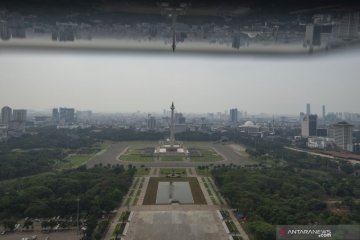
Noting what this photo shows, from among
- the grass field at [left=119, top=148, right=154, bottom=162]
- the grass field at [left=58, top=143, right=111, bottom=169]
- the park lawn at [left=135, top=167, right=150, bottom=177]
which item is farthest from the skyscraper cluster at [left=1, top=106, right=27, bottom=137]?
the park lawn at [left=135, top=167, right=150, bottom=177]

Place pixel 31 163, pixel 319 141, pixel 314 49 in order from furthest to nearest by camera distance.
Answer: pixel 319 141 < pixel 31 163 < pixel 314 49

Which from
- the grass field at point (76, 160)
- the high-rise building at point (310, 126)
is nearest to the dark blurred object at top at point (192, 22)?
the grass field at point (76, 160)

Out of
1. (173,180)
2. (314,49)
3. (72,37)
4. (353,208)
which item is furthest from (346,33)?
(173,180)

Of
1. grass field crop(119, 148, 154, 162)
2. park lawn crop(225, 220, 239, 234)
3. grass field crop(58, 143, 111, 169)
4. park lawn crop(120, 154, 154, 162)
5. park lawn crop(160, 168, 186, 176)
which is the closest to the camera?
park lawn crop(225, 220, 239, 234)

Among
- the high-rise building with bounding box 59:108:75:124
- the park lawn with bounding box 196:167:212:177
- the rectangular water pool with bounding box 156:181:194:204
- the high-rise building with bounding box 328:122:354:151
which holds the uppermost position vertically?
the high-rise building with bounding box 59:108:75:124

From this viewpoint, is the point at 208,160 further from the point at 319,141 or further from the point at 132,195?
the point at 319,141

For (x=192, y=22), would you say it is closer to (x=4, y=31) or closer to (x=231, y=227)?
(x=4, y=31)

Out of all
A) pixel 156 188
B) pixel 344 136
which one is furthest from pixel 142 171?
pixel 344 136

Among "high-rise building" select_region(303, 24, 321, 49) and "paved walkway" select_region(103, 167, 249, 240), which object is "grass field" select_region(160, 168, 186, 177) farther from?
"high-rise building" select_region(303, 24, 321, 49)

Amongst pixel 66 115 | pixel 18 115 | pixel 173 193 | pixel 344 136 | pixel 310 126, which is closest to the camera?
pixel 173 193
